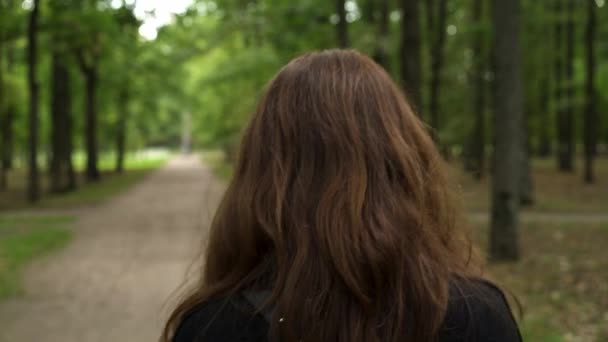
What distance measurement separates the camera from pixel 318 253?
1.69 metres

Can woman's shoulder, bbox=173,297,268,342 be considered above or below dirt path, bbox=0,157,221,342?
above

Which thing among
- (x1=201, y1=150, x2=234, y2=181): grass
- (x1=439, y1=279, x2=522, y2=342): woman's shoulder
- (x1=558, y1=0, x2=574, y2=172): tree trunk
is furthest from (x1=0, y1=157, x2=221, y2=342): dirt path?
(x1=558, y1=0, x2=574, y2=172): tree trunk

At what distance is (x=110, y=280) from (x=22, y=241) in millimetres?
4288

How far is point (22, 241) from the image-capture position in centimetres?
1412

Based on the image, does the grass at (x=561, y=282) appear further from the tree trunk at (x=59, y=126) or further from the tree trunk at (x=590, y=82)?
the tree trunk at (x=59, y=126)

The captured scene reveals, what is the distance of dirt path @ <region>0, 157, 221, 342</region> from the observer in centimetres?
765

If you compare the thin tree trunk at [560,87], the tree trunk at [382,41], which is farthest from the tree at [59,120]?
the thin tree trunk at [560,87]

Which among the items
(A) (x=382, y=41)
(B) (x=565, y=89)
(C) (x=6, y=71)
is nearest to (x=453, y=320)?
(A) (x=382, y=41)

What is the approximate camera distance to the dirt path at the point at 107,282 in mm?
7648

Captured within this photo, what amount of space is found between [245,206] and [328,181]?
0.66 feet

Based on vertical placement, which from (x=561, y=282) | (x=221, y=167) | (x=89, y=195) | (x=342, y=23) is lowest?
(x=221, y=167)

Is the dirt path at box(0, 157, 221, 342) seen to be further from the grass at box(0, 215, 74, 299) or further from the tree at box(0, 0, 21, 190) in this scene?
the tree at box(0, 0, 21, 190)

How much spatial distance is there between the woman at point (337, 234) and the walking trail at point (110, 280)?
0.76 m

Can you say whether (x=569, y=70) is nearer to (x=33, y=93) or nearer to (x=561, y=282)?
(x=33, y=93)
